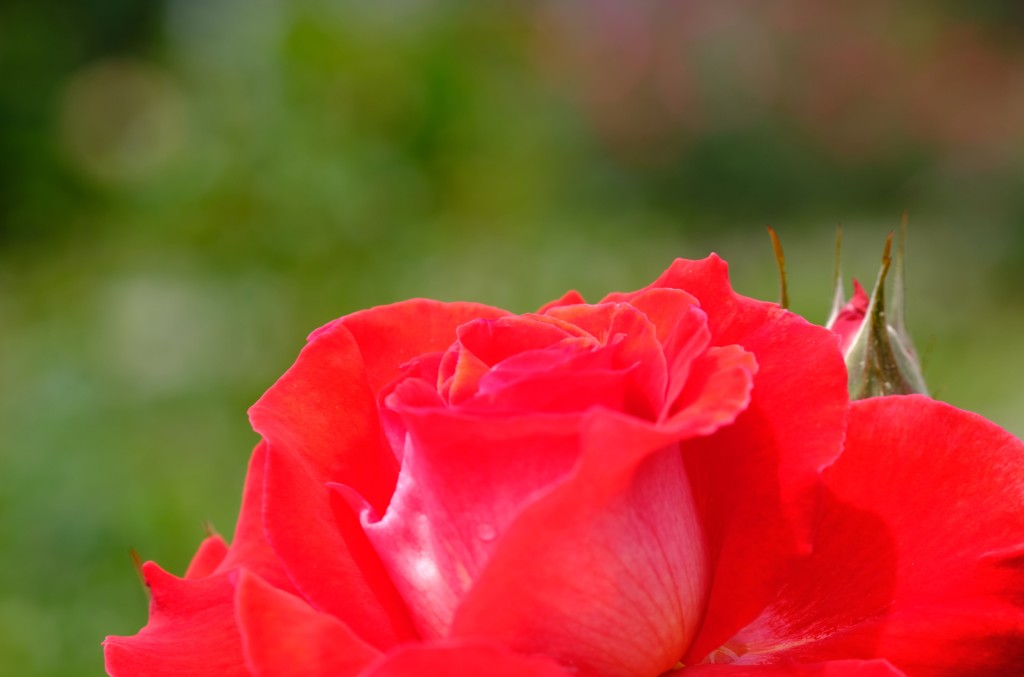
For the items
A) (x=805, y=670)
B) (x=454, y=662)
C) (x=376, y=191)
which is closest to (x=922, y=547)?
(x=805, y=670)

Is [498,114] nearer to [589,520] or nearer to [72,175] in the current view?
[72,175]

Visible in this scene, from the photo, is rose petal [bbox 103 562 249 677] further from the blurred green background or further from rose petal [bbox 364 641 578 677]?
the blurred green background

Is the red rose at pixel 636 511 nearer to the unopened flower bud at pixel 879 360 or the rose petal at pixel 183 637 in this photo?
the rose petal at pixel 183 637

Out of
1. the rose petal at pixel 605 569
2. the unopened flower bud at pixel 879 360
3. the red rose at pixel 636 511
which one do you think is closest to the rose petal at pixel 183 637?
the red rose at pixel 636 511

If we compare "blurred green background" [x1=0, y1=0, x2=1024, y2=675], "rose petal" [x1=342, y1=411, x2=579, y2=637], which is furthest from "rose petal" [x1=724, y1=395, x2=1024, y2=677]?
"blurred green background" [x1=0, y1=0, x2=1024, y2=675]

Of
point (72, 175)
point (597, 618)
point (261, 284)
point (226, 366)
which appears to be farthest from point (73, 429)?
point (597, 618)
